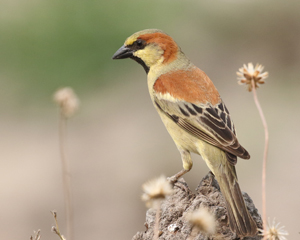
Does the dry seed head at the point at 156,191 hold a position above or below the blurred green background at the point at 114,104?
below

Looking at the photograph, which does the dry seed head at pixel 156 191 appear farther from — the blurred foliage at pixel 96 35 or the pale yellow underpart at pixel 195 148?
the blurred foliage at pixel 96 35

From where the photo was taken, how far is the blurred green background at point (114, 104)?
29.1 feet

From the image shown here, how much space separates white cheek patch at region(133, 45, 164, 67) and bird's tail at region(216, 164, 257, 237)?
161 centimetres

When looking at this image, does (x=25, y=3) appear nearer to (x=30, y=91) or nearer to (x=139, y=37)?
(x=30, y=91)

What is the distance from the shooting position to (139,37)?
5551 millimetres

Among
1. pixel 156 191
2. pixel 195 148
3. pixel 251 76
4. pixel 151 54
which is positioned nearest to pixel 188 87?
pixel 195 148

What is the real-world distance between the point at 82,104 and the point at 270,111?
13.1 ft

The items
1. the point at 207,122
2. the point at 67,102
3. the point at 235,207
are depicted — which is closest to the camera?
the point at 235,207

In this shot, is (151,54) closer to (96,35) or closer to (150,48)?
(150,48)

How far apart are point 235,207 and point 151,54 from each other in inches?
84.2

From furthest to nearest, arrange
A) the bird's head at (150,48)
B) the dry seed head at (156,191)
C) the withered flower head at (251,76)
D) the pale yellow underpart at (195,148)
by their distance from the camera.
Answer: the bird's head at (150,48)
the pale yellow underpart at (195,148)
the withered flower head at (251,76)
the dry seed head at (156,191)

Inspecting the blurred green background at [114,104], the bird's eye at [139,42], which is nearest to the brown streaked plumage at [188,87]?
the bird's eye at [139,42]

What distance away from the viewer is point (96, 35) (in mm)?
12375

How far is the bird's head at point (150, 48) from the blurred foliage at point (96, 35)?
6187 mm
